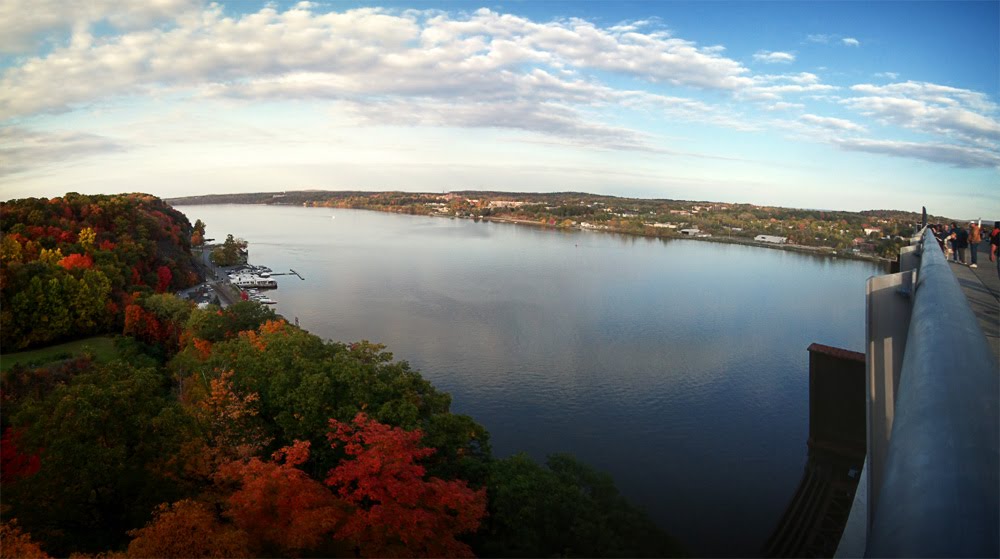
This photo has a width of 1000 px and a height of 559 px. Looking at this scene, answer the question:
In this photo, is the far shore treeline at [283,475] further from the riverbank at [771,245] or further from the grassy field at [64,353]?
the riverbank at [771,245]

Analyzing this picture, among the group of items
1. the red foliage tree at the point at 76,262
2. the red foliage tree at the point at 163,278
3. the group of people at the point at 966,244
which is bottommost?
the red foliage tree at the point at 163,278

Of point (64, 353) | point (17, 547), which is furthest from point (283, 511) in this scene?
point (64, 353)

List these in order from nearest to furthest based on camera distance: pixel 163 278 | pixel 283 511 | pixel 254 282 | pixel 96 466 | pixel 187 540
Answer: pixel 187 540 → pixel 283 511 → pixel 96 466 → pixel 163 278 → pixel 254 282

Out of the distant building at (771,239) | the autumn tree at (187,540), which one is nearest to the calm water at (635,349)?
the autumn tree at (187,540)

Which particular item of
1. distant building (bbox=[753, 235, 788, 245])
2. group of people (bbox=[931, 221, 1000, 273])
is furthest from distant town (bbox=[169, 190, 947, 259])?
group of people (bbox=[931, 221, 1000, 273])

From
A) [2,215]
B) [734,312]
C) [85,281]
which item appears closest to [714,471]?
[734,312]

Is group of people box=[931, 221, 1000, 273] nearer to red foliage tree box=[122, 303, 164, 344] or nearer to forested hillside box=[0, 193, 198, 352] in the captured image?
red foliage tree box=[122, 303, 164, 344]

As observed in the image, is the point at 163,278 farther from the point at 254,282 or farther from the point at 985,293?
the point at 985,293
